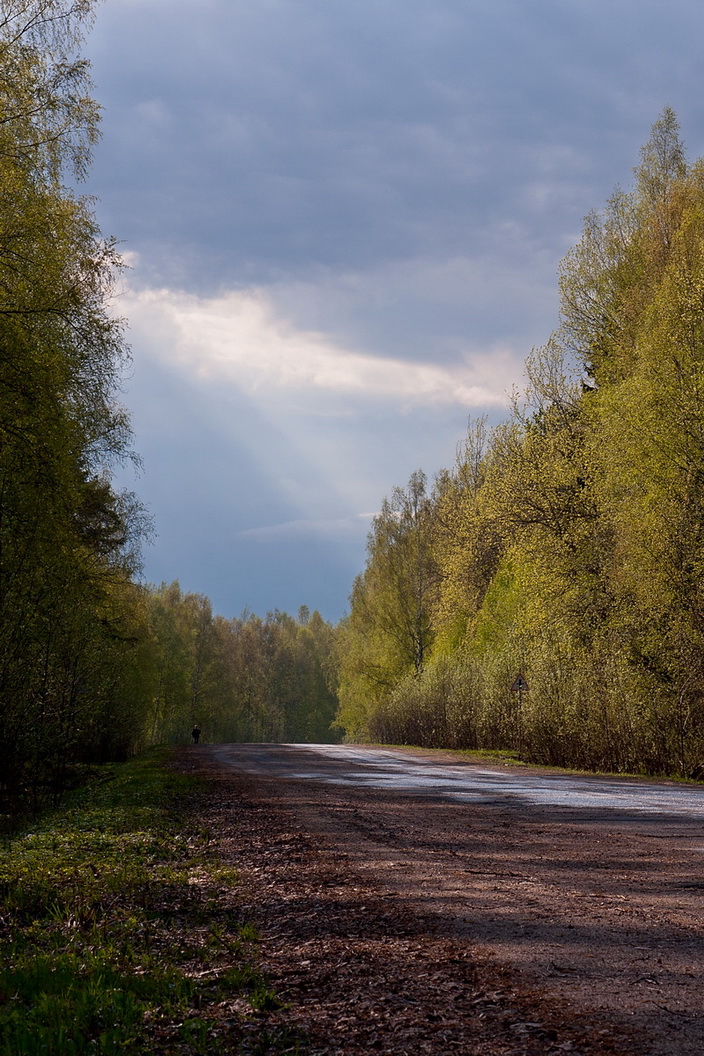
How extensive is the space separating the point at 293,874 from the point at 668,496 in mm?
14628

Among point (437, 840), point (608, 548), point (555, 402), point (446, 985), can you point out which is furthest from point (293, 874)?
point (555, 402)

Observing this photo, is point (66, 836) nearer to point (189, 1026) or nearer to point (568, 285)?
point (189, 1026)

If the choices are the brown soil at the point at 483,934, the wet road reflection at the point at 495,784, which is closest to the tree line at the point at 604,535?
the wet road reflection at the point at 495,784

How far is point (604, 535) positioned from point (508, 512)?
348cm

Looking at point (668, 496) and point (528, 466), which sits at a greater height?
point (528, 466)

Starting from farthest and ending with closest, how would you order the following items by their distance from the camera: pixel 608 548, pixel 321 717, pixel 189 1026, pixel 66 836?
pixel 321 717 < pixel 608 548 < pixel 66 836 < pixel 189 1026

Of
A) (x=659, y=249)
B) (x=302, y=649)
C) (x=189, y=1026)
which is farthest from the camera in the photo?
(x=302, y=649)

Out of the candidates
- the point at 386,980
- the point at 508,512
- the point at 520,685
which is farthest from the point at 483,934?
the point at 508,512

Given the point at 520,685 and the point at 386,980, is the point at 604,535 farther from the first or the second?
the point at 386,980

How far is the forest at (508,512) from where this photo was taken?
11.9 metres

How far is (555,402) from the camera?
2742 cm

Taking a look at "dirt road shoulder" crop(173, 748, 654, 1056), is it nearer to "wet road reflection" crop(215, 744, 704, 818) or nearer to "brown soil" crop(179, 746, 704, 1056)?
"brown soil" crop(179, 746, 704, 1056)

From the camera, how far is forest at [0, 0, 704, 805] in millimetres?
11859

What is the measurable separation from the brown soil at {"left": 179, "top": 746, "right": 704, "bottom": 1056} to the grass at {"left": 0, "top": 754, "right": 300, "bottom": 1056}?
20 centimetres
